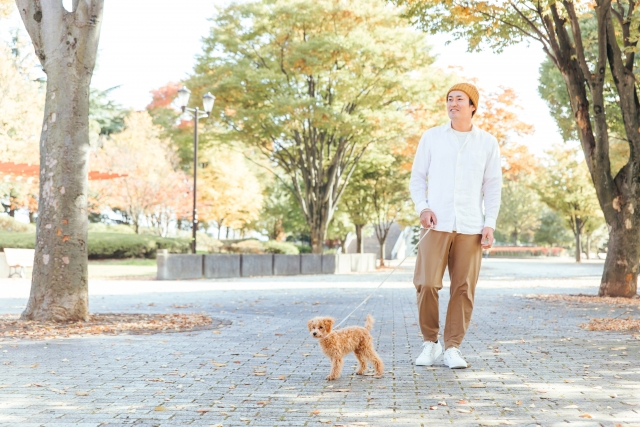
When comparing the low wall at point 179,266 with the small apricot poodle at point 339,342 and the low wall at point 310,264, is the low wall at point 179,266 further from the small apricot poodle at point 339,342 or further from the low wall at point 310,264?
the small apricot poodle at point 339,342

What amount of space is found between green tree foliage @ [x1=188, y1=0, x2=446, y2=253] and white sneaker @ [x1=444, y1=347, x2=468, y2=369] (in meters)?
15.4

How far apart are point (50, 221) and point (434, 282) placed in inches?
191

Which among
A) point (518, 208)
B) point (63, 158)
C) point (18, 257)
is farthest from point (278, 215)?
point (63, 158)

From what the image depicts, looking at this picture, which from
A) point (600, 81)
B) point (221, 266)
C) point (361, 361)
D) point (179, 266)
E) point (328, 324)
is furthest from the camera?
point (221, 266)

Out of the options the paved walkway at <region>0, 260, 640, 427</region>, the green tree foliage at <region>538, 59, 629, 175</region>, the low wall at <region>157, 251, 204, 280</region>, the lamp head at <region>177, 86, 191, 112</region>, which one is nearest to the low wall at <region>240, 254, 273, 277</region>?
the low wall at <region>157, 251, 204, 280</region>

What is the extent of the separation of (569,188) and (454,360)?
4181cm

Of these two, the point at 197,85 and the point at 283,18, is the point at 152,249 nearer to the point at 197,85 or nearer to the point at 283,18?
the point at 197,85

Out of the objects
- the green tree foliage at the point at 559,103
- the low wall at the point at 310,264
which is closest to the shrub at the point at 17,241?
the low wall at the point at 310,264

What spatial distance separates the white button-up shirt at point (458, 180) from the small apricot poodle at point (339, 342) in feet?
3.19

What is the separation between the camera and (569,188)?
147ft

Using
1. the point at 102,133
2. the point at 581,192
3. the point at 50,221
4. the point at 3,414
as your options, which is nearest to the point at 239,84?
the point at 50,221

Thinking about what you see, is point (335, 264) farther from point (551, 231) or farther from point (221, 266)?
point (551, 231)

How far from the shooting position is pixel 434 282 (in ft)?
17.2

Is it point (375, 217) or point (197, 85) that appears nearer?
point (197, 85)
